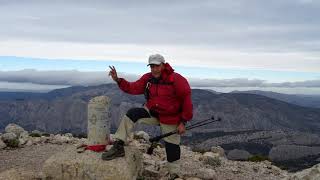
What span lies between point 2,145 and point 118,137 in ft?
29.6

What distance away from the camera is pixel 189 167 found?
18688mm

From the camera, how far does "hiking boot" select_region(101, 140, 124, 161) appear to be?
49.2 feet

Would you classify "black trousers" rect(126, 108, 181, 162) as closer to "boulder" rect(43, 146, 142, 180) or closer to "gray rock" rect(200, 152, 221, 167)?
"boulder" rect(43, 146, 142, 180)

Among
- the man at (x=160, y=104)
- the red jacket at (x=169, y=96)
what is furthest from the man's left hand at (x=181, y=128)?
the red jacket at (x=169, y=96)

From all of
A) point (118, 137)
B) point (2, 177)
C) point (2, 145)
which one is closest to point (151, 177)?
point (118, 137)

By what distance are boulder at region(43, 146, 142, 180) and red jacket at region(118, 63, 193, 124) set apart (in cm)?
180

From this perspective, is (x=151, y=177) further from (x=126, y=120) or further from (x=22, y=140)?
(x=22, y=140)

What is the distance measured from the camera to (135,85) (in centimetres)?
1511

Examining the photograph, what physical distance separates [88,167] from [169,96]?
10.9 ft

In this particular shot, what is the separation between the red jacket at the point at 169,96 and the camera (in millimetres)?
14266

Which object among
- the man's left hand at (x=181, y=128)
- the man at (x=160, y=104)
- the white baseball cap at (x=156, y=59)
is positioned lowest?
the man's left hand at (x=181, y=128)

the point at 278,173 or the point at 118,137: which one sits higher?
the point at 118,137

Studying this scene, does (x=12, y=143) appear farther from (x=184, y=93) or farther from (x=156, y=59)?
(x=184, y=93)

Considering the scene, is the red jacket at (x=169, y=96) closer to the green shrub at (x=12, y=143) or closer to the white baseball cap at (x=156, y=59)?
the white baseball cap at (x=156, y=59)
